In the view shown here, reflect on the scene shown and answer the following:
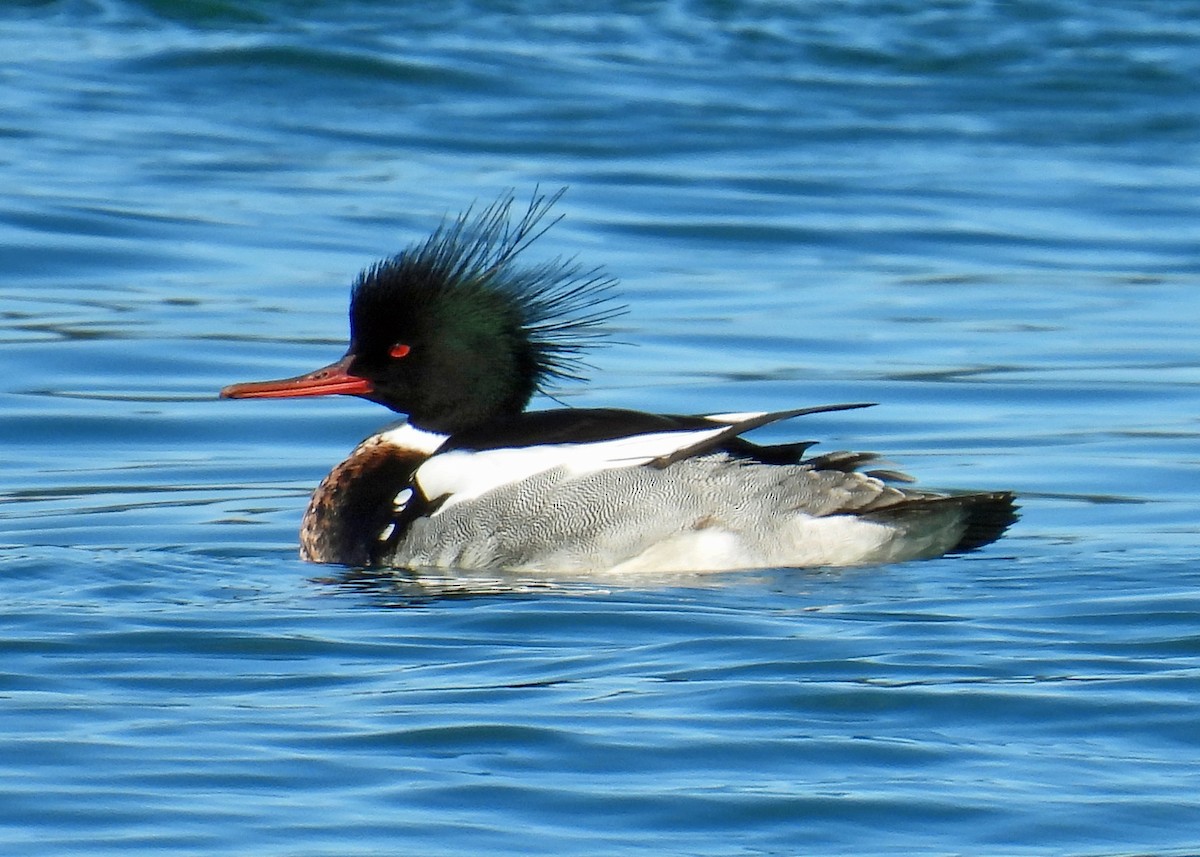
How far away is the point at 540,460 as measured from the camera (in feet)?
23.8

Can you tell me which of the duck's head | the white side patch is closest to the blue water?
the white side patch

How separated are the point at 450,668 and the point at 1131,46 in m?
17.0

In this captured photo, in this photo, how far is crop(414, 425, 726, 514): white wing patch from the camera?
23.6 ft

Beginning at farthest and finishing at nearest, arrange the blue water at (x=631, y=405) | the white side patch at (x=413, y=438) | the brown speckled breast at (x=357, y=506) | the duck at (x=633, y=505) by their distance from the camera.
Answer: the white side patch at (x=413, y=438) → the brown speckled breast at (x=357, y=506) → the duck at (x=633, y=505) → the blue water at (x=631, y=405)

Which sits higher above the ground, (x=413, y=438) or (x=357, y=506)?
(x=413, y=438)

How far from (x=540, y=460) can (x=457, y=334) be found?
78 cm

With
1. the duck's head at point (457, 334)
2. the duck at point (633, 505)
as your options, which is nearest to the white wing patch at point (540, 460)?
the duck at point (633, 505)

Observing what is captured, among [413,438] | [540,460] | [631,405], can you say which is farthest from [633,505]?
[631,405]

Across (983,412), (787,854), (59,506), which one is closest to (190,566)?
(59,506)

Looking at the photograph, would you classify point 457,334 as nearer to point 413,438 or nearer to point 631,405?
point 413,438

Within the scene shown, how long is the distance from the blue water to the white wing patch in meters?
0.33

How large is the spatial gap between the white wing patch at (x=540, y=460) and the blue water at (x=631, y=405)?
0.33 metres

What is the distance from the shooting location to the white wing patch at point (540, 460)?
23.6 ft

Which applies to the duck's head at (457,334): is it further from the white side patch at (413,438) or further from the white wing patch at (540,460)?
the white wing patch at (540,460)
